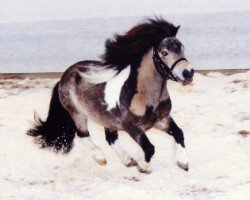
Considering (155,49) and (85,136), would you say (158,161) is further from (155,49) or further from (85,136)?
(155,49)

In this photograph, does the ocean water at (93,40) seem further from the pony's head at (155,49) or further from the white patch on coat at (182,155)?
the pony's head at (155,49)

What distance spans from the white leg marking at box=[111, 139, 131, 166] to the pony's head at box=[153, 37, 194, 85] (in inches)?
37.0

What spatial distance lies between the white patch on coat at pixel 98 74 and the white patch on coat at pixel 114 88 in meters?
0.04

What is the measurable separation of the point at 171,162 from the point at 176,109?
1.28 metres

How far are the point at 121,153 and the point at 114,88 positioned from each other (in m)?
0.70

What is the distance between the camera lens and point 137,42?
147 inches

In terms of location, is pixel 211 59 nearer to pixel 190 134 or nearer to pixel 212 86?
pixel 212 86

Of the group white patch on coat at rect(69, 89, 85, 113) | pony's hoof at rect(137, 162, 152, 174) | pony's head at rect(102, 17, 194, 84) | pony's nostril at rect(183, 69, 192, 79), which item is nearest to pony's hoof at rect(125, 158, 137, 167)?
pony's hoof at rect(137, 162, 152, 174)

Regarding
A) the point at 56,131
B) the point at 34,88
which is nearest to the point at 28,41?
the point at 34,88

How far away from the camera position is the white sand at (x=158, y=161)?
389cm

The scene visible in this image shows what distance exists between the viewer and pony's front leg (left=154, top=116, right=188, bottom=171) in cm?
402

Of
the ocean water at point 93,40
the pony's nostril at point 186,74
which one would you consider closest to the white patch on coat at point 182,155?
the pony's nostril at point 186,74

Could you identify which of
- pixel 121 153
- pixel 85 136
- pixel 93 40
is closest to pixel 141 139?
pixel 121 153

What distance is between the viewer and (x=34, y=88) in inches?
260
